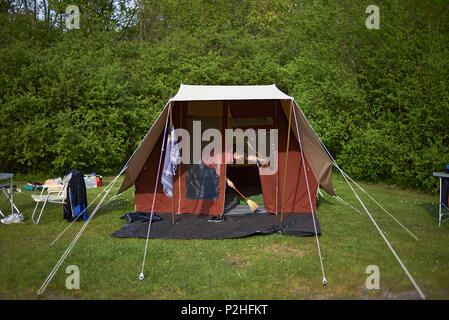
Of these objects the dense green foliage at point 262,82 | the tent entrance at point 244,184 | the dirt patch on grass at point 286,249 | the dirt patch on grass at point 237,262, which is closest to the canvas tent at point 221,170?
the tent entrance at point 244,184

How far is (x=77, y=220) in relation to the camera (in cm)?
545

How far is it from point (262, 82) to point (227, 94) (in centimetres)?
677

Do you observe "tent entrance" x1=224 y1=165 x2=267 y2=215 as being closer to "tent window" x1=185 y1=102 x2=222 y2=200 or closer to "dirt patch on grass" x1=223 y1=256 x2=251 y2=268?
"tent window" x1=185 y1=102 x2=222 y2=200

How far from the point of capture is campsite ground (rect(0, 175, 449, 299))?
3242 mm

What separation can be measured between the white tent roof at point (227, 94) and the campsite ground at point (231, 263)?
1734mm

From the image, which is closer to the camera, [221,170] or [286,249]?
[286,249]

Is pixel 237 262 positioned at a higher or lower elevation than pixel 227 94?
lower

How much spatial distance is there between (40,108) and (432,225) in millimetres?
8169

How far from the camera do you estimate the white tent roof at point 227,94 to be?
5.10 metres

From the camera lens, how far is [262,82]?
1192 cm

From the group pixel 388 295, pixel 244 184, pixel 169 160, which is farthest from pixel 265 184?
pixel 388 295

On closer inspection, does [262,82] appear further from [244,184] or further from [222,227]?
[222,227]

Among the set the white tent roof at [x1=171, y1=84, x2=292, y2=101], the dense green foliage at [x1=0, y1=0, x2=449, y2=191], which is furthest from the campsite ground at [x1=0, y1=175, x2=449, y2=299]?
the dense green foliage at [x1=0, y1=0, x2=449, y2=191]
